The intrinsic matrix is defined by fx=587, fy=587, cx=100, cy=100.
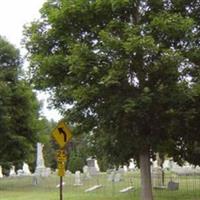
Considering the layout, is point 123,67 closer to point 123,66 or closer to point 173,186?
point 123,66

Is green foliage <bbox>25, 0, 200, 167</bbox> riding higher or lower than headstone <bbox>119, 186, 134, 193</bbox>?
higher

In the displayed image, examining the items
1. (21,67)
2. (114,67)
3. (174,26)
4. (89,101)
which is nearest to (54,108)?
(89,101)

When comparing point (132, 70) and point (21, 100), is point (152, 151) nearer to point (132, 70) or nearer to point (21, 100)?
point (132, 70)

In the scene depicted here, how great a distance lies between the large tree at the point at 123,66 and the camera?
693 inches

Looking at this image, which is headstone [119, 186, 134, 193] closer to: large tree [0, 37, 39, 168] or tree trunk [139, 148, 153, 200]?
tree trunk [139, 148, 153, 200]

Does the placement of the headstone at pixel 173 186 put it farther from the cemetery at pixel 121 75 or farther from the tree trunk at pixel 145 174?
the tree trunk at pixel 145 174

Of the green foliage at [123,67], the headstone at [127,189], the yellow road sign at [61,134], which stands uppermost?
the green foliage at [123,67]

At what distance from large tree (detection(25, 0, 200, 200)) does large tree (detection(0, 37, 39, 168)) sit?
762 inches

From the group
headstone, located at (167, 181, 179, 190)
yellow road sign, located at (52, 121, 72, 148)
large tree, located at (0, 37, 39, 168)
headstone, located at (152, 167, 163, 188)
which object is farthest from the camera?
large tree, located at (0, 37, 39, 168)

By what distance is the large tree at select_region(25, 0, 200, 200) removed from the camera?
17.6 m

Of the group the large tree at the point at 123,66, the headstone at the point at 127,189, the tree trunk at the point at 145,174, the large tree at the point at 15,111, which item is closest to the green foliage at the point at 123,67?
the large tree at the point at 123,66

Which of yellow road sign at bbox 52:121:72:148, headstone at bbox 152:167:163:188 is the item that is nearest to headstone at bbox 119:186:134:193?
headstone at bbox 152:167:163:188

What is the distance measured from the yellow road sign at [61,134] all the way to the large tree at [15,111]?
68.0ft

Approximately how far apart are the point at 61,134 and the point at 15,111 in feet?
72.8
